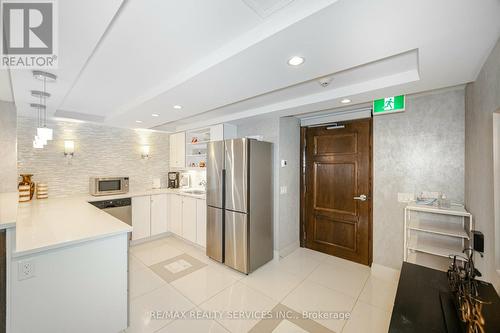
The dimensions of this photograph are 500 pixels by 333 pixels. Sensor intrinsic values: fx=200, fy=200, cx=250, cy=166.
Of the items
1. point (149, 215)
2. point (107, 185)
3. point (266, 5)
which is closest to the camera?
point (266, 5)

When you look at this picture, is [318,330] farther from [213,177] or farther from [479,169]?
[213,177]

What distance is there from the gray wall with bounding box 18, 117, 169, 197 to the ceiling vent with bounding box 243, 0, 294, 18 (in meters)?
4.04

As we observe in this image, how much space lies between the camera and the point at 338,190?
3.32m

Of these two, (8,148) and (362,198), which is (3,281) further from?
(362,198)

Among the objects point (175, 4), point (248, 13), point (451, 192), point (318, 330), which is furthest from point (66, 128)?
point (451, 192)

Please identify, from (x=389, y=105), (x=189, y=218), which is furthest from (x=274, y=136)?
(x=189, y=218)

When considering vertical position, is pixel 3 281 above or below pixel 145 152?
below

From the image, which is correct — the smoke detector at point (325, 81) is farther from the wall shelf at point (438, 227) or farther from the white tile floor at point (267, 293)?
the white tile floor at point (267, 293)

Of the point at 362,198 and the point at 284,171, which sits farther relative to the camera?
the point at 284,171

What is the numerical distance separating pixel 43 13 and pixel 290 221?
11.7 feet

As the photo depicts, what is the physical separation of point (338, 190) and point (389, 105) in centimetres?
144

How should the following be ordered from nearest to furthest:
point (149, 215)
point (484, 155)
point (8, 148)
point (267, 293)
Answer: point (484, 155) → point (267, 293) → point (8, 148) → point (149, 215)

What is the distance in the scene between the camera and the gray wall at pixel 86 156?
10.7 feet

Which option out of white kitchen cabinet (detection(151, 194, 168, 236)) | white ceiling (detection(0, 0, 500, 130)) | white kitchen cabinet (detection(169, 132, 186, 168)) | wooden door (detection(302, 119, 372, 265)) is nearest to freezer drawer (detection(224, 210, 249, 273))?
wooden door (detection(302, 119, 372, 265))
